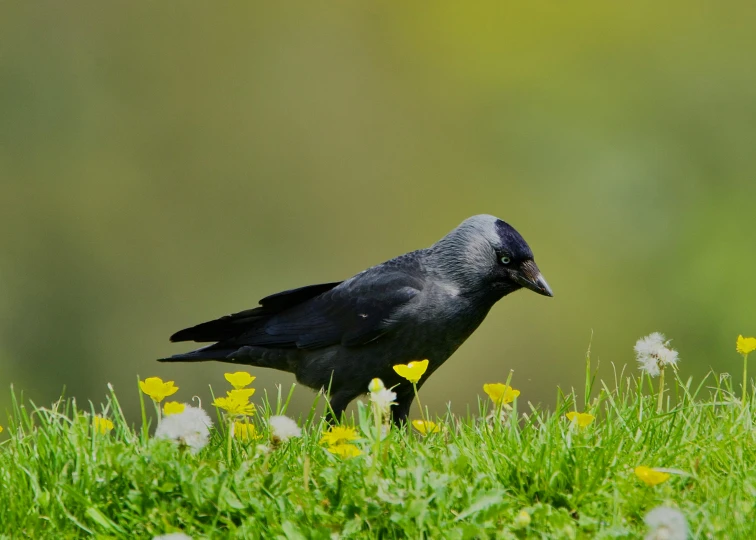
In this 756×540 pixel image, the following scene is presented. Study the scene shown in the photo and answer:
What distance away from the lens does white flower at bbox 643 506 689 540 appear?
2.37 metres

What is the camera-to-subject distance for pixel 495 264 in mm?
5230

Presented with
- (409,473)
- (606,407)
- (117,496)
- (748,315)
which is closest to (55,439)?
(117,496)

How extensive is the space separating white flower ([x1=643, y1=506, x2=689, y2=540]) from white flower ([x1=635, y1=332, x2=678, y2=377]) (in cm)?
126

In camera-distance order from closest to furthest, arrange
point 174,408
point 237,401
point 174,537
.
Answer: point 174,537
point 237,401
point 174,408

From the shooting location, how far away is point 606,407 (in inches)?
148

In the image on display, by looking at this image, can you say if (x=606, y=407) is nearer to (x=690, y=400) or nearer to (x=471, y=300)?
(x=690, y=400)

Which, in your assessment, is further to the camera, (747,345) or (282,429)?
(747,345)

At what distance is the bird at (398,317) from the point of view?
5117mm

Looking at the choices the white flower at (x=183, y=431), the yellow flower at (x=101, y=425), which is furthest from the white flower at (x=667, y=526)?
the yellow flower at (x=101, y=425)

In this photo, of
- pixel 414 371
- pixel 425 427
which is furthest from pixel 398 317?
pixel 414 371

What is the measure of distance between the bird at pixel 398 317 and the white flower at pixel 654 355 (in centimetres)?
143

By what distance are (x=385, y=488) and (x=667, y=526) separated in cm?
82

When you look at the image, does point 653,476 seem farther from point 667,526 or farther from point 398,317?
point 398,317

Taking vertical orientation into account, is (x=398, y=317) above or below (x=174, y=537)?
above
